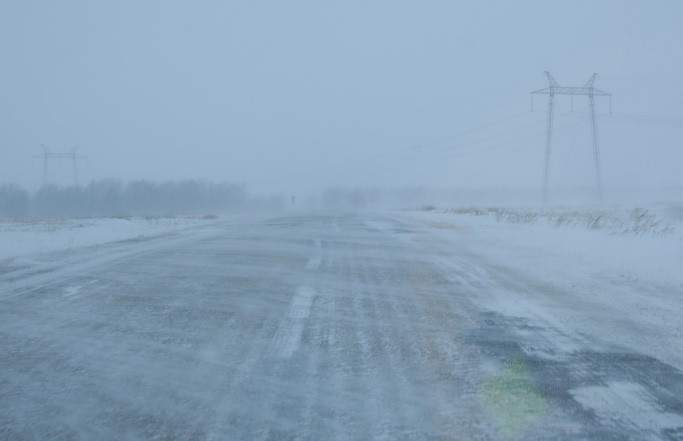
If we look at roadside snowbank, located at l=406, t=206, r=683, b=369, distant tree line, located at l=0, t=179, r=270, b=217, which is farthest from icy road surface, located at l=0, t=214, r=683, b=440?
distant tree line, located at l=0, t=179, r=270, b=217

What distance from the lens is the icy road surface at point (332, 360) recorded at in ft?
15.5

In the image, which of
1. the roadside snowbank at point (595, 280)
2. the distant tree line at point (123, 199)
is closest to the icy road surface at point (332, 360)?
the roadside snowbank at point (595, 280)

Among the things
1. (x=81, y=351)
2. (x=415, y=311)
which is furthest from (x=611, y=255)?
(x=81, y=351)

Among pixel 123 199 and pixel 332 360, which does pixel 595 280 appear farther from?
pixel 123 199

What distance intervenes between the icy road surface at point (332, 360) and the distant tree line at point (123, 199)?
9995 cm

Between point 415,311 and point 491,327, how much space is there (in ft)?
4.22

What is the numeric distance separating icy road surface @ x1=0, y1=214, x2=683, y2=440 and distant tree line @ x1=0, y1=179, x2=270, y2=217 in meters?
100.0

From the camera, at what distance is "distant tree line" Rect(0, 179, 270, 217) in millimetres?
114750

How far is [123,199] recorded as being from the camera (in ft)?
396

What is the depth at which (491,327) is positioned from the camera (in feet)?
26.0

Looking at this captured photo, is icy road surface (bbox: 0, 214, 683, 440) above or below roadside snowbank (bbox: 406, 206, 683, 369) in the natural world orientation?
below

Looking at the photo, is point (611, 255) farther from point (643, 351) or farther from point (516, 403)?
point (516, 403)

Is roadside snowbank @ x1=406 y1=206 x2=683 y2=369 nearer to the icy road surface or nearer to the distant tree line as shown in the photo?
the icy road surface

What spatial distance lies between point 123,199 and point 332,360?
121 metres
